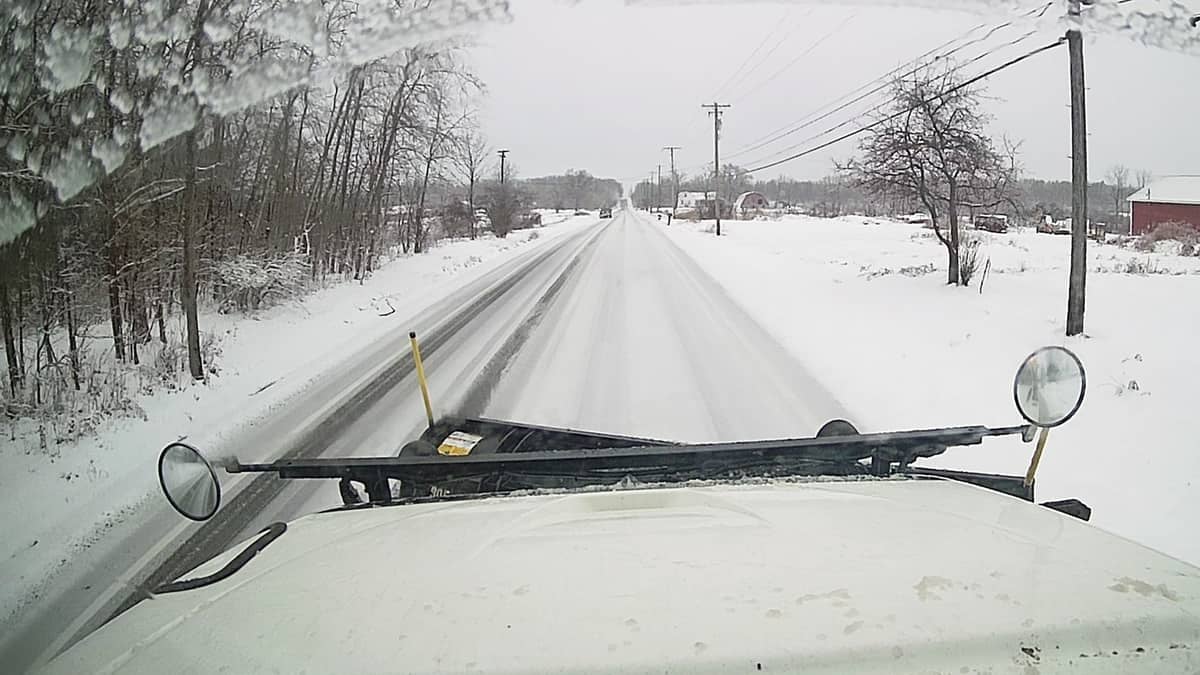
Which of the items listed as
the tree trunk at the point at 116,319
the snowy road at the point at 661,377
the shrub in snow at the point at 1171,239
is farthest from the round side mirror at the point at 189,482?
the shrub in snow at the point at 1171,239

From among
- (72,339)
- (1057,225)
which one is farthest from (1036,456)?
(1057,225)

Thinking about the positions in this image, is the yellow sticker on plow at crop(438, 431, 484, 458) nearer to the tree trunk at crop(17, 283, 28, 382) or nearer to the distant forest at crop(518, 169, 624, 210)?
the tree trunk at crop(17, 283, 28, 382)

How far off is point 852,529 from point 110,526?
4.78 meters

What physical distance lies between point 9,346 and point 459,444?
21.1ft

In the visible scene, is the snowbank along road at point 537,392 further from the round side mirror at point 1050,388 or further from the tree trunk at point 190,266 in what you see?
the round side mirror at point 1050,388

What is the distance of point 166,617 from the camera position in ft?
5.62

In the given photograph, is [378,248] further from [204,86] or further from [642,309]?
[204,86]

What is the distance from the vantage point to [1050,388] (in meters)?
2.49

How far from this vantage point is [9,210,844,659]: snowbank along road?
15.7 feet

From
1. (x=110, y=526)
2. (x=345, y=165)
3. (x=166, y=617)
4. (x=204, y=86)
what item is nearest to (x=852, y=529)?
(x=166, y=617)

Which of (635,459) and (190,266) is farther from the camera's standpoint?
(190,266)

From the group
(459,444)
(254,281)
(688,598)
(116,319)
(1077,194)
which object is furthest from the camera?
(254,281)

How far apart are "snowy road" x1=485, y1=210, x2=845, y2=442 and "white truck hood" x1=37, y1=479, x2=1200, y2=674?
14.3 feet

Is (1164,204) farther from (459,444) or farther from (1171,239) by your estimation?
(459,444)
